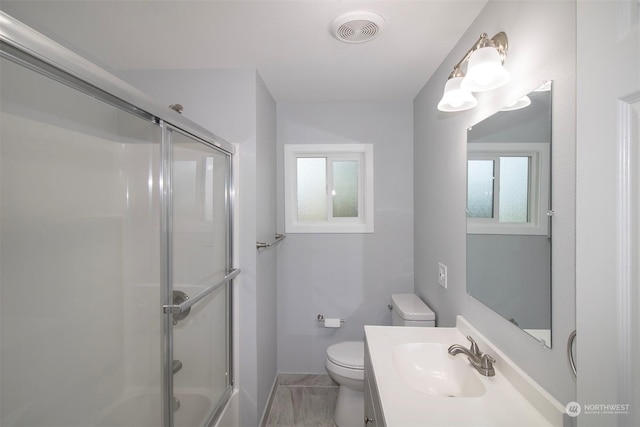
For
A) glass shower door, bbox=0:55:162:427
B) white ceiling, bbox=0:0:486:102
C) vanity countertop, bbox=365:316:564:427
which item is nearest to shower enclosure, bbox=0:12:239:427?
glass shower door, bbox=0:55:162:427

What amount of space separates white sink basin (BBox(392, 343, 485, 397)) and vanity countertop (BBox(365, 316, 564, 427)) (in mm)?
50

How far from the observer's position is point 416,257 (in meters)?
2.39

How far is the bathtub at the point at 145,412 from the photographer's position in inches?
50.7

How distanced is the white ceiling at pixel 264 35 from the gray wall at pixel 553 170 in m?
0.24

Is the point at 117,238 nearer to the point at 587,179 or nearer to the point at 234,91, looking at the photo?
the point at 234,91

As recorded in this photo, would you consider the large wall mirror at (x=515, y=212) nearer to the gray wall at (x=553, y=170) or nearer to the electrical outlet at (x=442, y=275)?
the gray wall at (x=553, y=170)

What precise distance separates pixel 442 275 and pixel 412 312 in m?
0.34

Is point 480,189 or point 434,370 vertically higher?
point 480,189

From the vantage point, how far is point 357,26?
4.57 ft

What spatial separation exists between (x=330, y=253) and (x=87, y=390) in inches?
Result: 67.7

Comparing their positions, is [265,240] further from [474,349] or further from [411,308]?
[474,349]

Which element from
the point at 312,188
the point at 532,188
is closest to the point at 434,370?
the point at 532,188

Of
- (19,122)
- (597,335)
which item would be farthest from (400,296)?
(19,122)

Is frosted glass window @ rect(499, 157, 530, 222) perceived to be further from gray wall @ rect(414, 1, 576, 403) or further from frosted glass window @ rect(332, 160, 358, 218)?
frosted glass window @ rect(332, 160, 358, 218)
